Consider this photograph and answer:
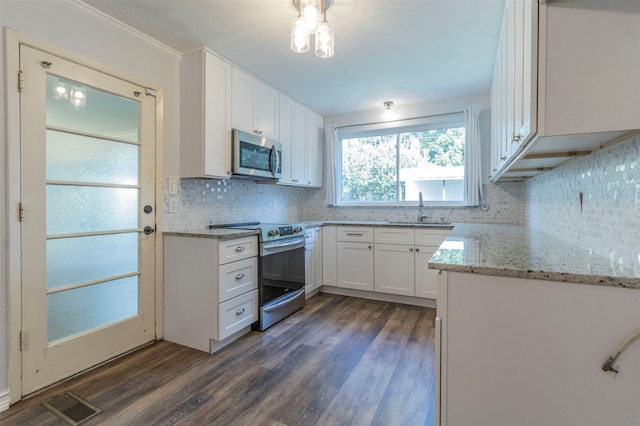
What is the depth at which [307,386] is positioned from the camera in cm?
188

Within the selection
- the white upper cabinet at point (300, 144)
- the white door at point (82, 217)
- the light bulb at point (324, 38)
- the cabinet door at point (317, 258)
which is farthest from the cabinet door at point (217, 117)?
the cabinet door at point (317, 258)

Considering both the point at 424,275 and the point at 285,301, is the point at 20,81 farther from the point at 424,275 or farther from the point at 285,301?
the point at 424,275

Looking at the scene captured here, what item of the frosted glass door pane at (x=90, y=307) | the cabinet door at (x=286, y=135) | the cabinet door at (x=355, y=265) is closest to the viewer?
the frosted glass door pane at (x=90, y=307)

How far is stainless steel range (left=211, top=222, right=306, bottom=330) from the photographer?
2.73m

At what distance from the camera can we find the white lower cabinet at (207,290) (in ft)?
7.68

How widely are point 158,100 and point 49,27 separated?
755 millimetres

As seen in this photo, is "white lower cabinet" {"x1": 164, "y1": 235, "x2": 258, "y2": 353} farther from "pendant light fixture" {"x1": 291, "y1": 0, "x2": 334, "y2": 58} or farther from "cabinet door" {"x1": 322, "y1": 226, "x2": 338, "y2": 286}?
"pendant light fixture" {"x1": 291, "y1": 0, "x2": 334, "y2": 58}

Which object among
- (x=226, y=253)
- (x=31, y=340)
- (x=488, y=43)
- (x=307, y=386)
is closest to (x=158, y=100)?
(x=226, y=253)

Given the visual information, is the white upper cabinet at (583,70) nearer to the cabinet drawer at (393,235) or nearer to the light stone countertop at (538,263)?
the light stone countertop at (538,263)

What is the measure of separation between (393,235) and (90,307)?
111 inches

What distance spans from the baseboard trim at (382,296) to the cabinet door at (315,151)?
1.43 m

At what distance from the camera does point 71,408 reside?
1.67m

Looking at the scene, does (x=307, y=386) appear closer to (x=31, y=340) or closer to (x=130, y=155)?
(x=31, y=340)

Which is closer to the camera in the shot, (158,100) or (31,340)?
(31,340)
